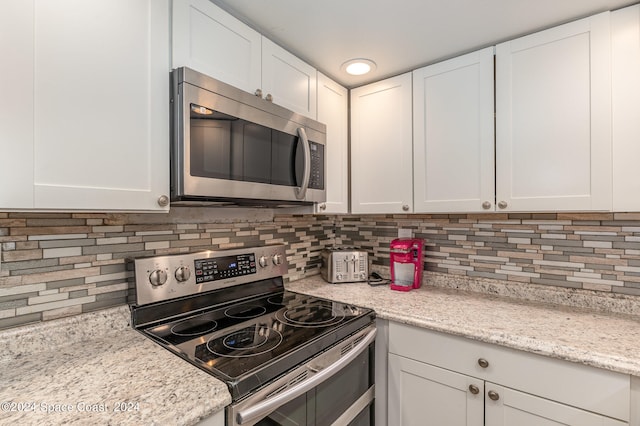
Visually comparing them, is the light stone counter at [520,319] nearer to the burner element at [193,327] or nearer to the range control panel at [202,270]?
the range control panel at [202,270]

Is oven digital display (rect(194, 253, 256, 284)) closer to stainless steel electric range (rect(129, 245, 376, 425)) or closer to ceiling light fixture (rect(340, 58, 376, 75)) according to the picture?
stainless steel electric range (rect(129, 245, 376, 425))

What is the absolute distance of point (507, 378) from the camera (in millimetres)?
1160

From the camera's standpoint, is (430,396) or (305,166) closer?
(430,396)

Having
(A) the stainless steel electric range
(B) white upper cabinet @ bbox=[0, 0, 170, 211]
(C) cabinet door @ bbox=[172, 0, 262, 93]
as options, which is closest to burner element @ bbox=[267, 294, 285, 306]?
(A) the stainless steel electric range

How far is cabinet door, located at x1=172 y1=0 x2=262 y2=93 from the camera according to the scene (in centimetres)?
111

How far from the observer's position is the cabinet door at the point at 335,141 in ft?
5.84

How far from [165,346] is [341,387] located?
2.25 feet

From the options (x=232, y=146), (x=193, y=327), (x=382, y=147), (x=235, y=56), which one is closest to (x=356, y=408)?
(x=193, y=327)

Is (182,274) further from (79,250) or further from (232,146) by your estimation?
(232,146)

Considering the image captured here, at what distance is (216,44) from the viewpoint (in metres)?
1.21

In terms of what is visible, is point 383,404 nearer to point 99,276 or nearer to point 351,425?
point 351,425

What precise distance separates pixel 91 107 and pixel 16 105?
16 centimetres

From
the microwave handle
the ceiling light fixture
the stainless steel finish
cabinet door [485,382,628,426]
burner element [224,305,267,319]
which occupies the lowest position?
the stainless steel finish

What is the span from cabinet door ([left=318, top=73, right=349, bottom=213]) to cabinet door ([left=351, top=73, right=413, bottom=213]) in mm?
54
